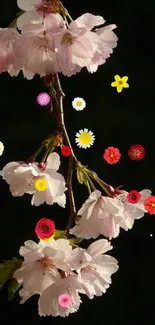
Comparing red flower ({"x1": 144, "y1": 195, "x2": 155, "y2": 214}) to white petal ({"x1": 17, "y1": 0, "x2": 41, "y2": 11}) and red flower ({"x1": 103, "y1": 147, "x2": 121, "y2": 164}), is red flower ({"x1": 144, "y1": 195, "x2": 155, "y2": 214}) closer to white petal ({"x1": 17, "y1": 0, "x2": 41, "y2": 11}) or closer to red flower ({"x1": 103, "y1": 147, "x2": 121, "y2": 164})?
red flower ({"x1": 103, "y1": 147, "x2": 121, "y2": 164})

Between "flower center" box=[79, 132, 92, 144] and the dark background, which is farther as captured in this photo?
the dark background

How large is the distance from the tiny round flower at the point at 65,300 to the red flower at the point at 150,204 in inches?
8.5

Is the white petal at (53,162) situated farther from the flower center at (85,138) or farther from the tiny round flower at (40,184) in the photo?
the flower center at (85,138)

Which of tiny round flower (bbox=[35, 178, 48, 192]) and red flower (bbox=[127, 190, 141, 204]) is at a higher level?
tiny round flower (bbox=[35, 178, 48, 192])

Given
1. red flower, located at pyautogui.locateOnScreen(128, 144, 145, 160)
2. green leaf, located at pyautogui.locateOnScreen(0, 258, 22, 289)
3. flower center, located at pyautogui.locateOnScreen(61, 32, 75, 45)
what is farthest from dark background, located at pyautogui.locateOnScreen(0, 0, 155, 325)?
flower center, located at pyautogui.locateOnScreen(61, 32, 75, 45)

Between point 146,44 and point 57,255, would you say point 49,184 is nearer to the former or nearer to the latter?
point 57,255

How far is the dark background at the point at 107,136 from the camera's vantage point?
1460 mm

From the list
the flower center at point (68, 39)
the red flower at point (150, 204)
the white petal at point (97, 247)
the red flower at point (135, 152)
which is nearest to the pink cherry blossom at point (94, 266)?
the white petal at point (97, 247)

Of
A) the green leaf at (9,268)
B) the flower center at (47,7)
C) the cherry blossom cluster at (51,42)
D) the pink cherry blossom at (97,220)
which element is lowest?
the green leaf at (9,268)

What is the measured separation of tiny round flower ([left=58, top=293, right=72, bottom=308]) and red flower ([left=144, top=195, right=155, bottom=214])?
215 millimetres

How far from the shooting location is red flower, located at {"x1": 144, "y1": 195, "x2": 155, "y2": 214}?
110 centimetres

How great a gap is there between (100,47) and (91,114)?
0.49m

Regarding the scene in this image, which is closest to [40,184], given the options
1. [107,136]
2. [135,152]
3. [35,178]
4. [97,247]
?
[35,178]

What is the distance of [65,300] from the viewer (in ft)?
3.34
